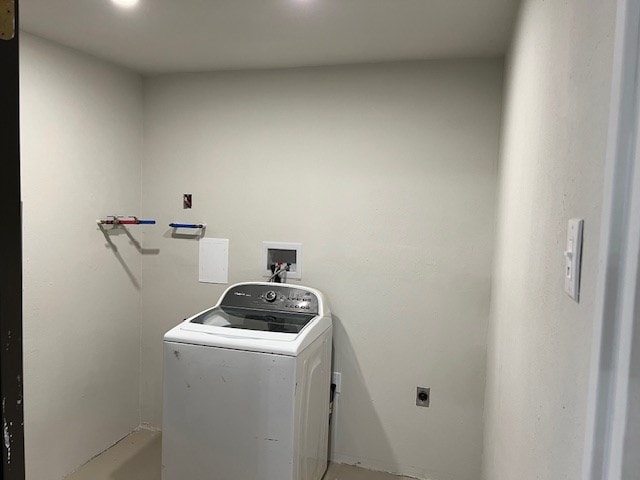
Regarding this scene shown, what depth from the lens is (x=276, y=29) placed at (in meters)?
1.99

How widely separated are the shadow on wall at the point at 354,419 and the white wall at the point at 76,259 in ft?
4.24

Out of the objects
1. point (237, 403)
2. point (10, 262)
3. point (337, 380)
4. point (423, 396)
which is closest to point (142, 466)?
point (237, 403)

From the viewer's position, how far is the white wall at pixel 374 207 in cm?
235

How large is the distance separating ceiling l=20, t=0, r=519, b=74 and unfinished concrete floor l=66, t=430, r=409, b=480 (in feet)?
7.24

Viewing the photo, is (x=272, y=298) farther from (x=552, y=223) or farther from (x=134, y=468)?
(x=552, y=223)

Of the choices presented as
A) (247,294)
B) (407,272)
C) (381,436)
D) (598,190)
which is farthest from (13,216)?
(381,436)

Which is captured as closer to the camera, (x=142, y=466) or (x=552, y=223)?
(x=552, y=223)

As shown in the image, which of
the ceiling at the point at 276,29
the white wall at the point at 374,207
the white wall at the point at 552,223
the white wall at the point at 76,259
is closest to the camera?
the white wall at the point at 552,223

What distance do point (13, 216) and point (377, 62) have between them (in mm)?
2089

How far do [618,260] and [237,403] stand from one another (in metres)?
1.72

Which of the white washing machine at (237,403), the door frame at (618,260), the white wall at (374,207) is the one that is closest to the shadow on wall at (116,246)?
the white wall at (374,207)

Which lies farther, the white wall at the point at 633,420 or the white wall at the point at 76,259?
the white wall at the point at 76,259

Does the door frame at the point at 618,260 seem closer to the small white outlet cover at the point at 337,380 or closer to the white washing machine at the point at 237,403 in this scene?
the white washing machine at the point at 237,403

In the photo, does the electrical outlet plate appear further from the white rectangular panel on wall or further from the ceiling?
the ceiling
